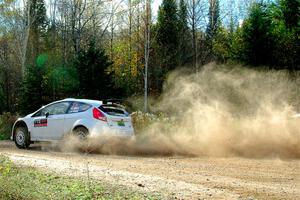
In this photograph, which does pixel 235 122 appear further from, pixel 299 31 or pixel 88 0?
pixel 88 0

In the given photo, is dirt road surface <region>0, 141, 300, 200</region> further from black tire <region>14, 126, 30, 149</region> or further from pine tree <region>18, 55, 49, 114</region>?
pine tree <region>18, 55, 49, 114</region>

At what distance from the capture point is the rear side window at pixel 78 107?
13603mm

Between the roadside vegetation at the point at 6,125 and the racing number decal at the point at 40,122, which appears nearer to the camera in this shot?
the racing number decal at the point at 40,122

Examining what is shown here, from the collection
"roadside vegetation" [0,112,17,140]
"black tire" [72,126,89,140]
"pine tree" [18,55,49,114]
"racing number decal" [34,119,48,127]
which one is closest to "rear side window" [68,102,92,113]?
"black tire" [72,126,89,140]

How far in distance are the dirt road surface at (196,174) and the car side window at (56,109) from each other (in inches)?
95.8

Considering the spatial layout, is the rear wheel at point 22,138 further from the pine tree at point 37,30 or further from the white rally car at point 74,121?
the pine tree at point 37,30

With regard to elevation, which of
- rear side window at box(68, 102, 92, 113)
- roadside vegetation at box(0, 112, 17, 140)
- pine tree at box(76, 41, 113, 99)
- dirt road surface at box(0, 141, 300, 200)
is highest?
pine tree at box(76, 41, 113, 99)

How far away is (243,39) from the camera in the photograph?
30844 mm

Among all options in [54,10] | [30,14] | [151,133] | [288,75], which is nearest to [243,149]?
[151,133]

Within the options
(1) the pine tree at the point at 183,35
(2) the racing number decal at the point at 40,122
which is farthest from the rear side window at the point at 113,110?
(1) the pine tree at the point at 183,35

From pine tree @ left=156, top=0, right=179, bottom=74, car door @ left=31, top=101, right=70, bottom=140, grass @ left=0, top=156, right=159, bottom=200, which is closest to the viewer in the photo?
grass @ left=0, top=156, right=159, bottom=200

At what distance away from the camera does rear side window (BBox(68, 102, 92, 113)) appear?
13.6 m

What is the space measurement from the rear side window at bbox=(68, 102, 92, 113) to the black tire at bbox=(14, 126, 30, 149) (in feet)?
7.15

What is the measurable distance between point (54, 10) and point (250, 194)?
4612 cm
